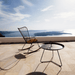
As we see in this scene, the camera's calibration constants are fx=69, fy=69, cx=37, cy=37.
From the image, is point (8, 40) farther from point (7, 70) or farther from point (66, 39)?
point (66, 39)

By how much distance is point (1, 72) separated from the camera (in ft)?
4.73

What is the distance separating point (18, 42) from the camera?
4.45m

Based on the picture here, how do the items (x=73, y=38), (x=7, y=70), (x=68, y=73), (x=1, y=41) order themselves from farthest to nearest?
1. (x=73, y=38)
2. (x=1, y=41)
3. (x=7, y=70)
4. (x=68, y=73)

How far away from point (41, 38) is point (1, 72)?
11.0ft

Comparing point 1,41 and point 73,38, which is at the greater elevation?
point 1,41

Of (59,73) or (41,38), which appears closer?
(59,73)

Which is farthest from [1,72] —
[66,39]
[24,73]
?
[66,39]

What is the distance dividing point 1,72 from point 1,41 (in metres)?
3.36

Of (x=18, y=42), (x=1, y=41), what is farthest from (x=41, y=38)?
(x=1, y=41)

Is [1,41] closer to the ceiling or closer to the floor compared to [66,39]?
closer to the ceiling

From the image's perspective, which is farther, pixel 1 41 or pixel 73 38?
pixel 73 38

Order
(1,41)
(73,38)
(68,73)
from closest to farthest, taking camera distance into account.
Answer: (68,73) → (1,41) → (73,38)

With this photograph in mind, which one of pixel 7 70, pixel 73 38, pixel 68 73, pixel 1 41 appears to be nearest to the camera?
pixel 68 73

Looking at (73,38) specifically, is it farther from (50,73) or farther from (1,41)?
(1,41)
